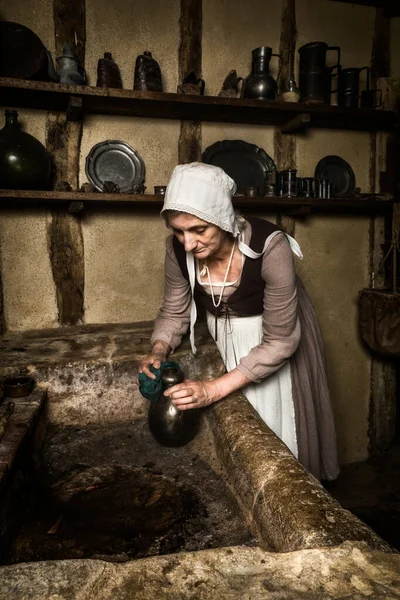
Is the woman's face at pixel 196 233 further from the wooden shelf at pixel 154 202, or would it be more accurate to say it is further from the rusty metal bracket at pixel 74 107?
the rusty metal bracket at pixel 74 107

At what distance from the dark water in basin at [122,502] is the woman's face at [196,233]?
0.79 m

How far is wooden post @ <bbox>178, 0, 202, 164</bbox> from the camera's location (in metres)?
3.20

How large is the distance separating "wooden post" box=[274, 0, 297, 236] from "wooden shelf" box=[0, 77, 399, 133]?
0.10 m

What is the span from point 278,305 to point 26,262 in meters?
2.01

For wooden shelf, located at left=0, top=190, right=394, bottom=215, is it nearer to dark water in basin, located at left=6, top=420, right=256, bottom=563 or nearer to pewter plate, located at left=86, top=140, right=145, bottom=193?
pewter plate, located at left=86, top=140, right=145, bottom=193

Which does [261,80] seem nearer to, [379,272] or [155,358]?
[379,272]

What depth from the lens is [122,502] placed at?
1.45 m

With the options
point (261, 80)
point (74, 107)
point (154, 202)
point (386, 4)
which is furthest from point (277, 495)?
point (386, 4)

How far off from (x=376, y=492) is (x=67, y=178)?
3463mm

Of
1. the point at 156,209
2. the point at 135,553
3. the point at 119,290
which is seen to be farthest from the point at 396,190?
the point at 135,553

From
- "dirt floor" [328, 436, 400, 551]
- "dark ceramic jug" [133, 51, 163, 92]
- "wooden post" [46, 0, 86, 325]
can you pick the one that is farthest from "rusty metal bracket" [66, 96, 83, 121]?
"dirt floor" [328, 436, 400, 551]

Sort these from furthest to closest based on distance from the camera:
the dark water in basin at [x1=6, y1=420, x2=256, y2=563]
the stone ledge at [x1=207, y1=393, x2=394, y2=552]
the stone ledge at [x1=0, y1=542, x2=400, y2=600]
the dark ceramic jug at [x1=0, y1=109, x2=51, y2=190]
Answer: the dark ceramic jug at [x1=0, y1=109, x2=51, y2=190] → the dark water in basin at [x1=6, y1=420, x2=256, y2=563] → the stone ledge at [x1=207, y1=393, x2=394, y2=552] → the stone ledge at [x1=0, y1=542, x2=400, y2=600]

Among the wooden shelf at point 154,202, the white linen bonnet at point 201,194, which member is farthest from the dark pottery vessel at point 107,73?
the white linen bonnet at point 201,194

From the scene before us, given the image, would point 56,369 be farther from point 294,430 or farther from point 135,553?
point 294,430
